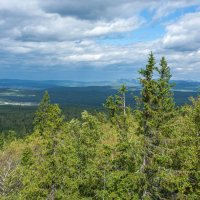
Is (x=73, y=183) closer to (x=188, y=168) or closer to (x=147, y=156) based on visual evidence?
(x=147, y=156)

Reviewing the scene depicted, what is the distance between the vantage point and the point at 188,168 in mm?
26797

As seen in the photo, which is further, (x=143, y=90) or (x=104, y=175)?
(x=104, y=175)

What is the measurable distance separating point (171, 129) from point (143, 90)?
3.90 meters

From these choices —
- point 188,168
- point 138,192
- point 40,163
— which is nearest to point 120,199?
point 138,192

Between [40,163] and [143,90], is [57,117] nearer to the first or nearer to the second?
[40,163]

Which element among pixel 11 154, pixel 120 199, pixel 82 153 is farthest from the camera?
pixel 11 154

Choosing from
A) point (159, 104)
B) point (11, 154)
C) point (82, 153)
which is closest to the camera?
point (159, 104)

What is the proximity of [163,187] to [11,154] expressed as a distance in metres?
45.0

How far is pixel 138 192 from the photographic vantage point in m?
26.6

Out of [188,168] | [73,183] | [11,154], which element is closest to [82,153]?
[73,183]

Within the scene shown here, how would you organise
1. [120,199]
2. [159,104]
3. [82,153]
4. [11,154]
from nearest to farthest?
[120,199], [159,104], [82,153], [11,154]

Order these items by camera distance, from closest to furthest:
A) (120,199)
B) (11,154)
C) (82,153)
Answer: (120,199), (82,153), (11,154)

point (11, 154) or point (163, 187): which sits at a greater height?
point (163, 187)

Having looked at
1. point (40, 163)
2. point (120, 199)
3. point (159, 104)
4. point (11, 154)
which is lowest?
point (11, 154)
